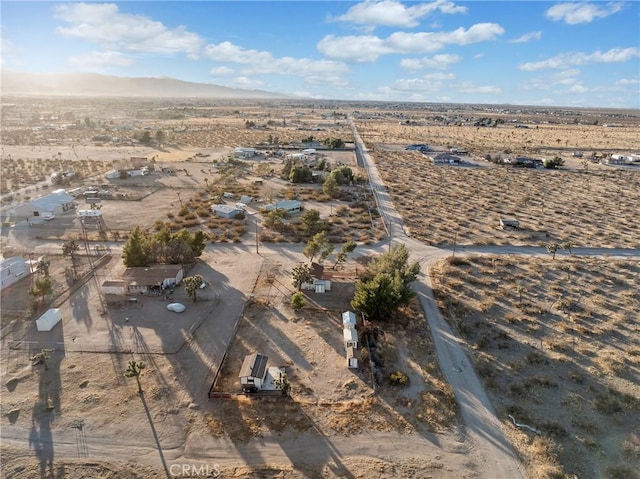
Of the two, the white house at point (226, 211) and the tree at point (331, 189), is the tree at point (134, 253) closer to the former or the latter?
the white house at point (226, 211)

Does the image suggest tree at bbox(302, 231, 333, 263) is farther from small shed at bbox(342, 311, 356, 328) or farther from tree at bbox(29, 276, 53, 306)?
tree at bbox(29, 276, 53, 306)

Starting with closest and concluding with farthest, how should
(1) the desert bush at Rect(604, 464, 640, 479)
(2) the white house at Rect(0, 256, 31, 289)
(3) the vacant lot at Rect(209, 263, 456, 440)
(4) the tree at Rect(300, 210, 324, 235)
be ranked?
(1) the desert bush at Rect(604, 464, 640, 479)
(3) the vacant lot at Rect(209, 263, 456, 440)
(2) the white house at Rect(0, 256, 31, 289)
(4) the tree at Rect(300, 210, 324, 235)

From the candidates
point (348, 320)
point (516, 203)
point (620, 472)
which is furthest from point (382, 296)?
point (516, 203)

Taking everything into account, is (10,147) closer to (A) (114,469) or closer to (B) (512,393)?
(A) (114,469)

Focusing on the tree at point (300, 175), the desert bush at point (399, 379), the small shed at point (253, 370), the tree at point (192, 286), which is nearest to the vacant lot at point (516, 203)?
the tree at point (300, 175)

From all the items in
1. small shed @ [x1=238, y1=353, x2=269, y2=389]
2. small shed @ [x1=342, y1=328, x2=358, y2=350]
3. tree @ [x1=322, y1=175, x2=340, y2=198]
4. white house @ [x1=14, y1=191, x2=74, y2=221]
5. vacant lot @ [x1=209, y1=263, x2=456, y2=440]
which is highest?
tree @ [x1=322, y1=175, x2=340, y2=198]

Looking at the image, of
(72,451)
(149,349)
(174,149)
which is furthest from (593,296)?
(174,149)

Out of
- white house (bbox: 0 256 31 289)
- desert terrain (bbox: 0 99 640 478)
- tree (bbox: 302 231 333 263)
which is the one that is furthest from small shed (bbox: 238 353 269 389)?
white house (bbox: 0 256 31 289)

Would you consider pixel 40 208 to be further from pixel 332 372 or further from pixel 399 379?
pixel 399 379
